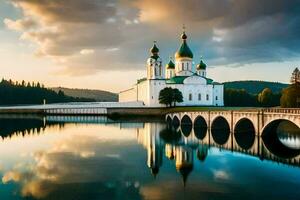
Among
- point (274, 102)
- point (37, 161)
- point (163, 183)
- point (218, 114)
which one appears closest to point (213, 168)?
point (163, 183)

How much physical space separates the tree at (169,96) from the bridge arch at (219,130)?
1182 inches

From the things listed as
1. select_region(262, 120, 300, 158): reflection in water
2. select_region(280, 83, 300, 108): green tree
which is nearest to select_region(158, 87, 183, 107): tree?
select_region(280, 83, 300, 108): green tree

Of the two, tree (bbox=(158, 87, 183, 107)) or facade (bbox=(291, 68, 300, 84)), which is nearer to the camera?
facade (bbox=(291, 68, 300, 84))

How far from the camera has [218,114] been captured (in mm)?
52125

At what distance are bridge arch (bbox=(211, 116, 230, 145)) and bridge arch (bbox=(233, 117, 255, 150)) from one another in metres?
1.35

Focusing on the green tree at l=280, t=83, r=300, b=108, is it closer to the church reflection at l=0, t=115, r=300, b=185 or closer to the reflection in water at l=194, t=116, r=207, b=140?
the church reflection at l=0, t=115, r=300, b=185

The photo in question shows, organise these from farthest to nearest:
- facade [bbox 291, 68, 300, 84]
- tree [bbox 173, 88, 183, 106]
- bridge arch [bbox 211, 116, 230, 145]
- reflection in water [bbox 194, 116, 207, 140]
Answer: tree [bbox 173, 88, 183, 106]
facade [bbox 291, 68, 300, 84]
reflection in water [bbox 194, 116, 207, 140]
bridge arch [bbox 211, 116, 230, 145]

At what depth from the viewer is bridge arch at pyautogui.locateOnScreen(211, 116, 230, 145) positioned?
4567cm

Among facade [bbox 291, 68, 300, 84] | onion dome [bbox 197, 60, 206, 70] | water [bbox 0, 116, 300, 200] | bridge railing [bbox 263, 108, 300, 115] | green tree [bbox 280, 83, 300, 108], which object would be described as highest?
onion dome [bbox 197, 60, 206, 70]

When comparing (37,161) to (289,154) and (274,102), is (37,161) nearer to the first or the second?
(289,154)

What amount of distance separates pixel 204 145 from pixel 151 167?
13550 millimetres

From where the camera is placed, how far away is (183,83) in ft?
306

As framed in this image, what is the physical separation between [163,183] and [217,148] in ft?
53.1

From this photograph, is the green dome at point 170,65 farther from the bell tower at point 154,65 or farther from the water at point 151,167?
the water at point 151,167
